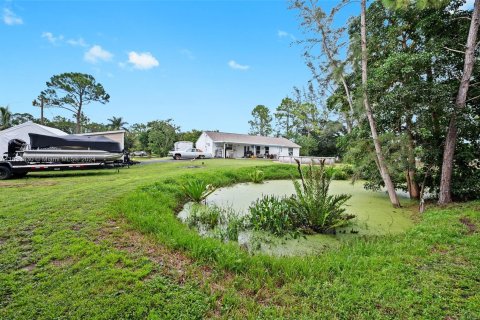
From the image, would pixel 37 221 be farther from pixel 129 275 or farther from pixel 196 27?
pixel 196 27

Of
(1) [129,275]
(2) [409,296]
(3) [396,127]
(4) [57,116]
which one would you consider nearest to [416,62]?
(3) [396,127]

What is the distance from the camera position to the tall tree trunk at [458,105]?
527 centimetres

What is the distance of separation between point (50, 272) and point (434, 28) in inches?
398

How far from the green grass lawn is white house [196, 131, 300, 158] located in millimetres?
25301

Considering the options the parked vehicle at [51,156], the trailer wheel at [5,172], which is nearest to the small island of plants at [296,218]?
the parked vehicle at [51,156]

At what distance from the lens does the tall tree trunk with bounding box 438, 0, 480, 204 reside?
17.3 ft

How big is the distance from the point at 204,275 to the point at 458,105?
7.29 metres

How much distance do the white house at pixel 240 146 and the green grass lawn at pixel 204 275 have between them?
25.3 meters

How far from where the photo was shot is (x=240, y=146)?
31.6 m

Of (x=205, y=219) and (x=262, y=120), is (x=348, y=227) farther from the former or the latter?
(x=262, y=120)

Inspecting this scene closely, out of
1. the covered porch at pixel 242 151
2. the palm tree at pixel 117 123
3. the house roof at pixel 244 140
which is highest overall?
the palm tree at pixel 117 123

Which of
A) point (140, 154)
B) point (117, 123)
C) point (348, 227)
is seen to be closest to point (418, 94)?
point (348, 227)

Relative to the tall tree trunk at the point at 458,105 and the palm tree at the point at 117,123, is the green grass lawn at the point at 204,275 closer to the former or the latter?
the tall tree trunk at the point at 458,105

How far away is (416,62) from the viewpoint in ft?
18.7
